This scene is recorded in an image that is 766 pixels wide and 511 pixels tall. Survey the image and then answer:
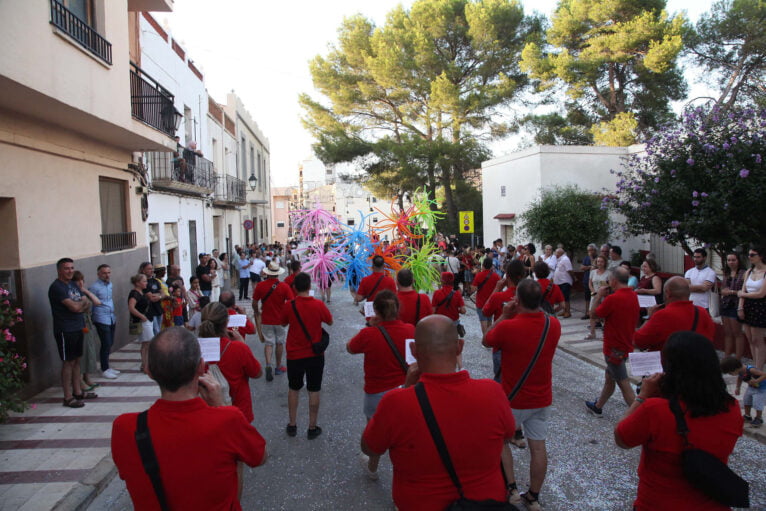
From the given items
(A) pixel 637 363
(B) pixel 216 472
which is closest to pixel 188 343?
(B) pixel 216 472

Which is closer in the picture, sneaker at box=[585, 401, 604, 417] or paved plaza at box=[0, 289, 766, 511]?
paved plaza at box=[0, 289, 766, 511]

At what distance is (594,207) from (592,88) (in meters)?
9.74

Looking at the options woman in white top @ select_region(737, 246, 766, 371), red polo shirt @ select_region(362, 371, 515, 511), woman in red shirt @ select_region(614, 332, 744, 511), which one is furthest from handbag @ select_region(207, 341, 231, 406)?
woman in white top @ select_region(737, 246, 766, 371)

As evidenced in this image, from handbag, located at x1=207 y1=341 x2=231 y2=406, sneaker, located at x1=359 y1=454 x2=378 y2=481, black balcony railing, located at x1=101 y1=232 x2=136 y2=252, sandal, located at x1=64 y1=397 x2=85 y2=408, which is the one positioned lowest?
sneaker, located at x1=359 y1=454 x2=378 y2=481

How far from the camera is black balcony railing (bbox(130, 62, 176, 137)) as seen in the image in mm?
9617

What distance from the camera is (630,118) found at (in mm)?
19547

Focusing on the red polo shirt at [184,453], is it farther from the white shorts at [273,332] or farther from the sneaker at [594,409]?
the white shorts at [273,332]

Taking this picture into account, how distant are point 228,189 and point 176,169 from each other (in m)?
7.91

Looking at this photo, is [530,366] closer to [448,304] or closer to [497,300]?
[497,300]

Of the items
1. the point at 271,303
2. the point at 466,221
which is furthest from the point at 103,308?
the point at 466,221

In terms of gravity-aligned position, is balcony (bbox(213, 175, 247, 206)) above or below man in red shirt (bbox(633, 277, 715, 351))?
above

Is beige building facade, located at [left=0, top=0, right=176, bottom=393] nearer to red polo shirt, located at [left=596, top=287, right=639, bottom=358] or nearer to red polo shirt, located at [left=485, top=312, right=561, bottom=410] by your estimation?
red polo shirt, located at [left=485, top=312, right=561, bottom=410]

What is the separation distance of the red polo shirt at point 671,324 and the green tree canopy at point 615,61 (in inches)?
659

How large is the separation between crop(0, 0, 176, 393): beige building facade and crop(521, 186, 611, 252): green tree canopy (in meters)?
10.0
